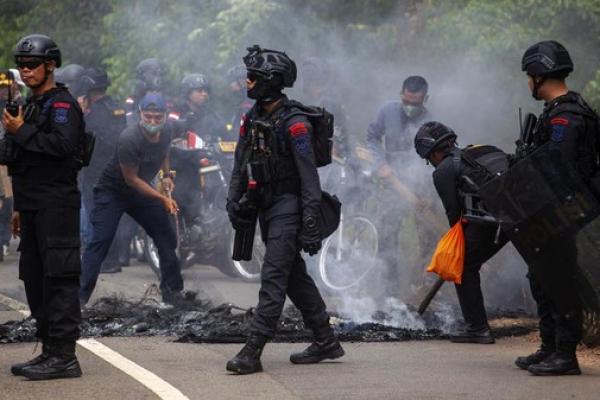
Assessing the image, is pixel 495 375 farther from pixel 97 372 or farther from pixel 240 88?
pixel 240 88

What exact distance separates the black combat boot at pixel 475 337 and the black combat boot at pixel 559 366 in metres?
1.53

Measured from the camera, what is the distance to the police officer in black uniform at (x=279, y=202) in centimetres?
853

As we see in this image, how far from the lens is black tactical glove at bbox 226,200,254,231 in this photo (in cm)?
877

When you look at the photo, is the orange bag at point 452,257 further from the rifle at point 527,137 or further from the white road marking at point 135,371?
the white road marking at point 135,371

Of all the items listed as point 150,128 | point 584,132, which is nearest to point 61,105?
point 584,132

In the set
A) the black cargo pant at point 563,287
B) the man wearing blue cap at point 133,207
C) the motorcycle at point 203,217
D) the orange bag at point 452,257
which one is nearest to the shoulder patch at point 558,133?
the black cargo pant at point 563,287

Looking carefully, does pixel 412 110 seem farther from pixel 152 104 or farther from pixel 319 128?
pixel 319 128

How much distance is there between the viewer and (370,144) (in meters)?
13.6

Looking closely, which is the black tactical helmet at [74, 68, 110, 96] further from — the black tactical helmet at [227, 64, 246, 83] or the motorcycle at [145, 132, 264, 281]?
the black tactical helmet at [227, 64, 246, 83]

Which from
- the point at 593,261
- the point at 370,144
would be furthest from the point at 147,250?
the point at 593,261

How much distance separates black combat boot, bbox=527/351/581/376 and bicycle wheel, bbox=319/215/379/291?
4638mm

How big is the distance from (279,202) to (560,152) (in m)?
1.73

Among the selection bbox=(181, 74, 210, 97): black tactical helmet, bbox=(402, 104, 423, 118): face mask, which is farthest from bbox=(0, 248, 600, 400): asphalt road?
bbox=(181, 74, 210, 97): black tactical helmet

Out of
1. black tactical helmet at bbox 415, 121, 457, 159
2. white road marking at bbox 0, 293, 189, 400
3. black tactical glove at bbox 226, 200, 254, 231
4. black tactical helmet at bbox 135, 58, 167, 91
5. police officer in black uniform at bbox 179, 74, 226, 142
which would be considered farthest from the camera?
black tactical helmet at bbox 135, 58, 167, 91
